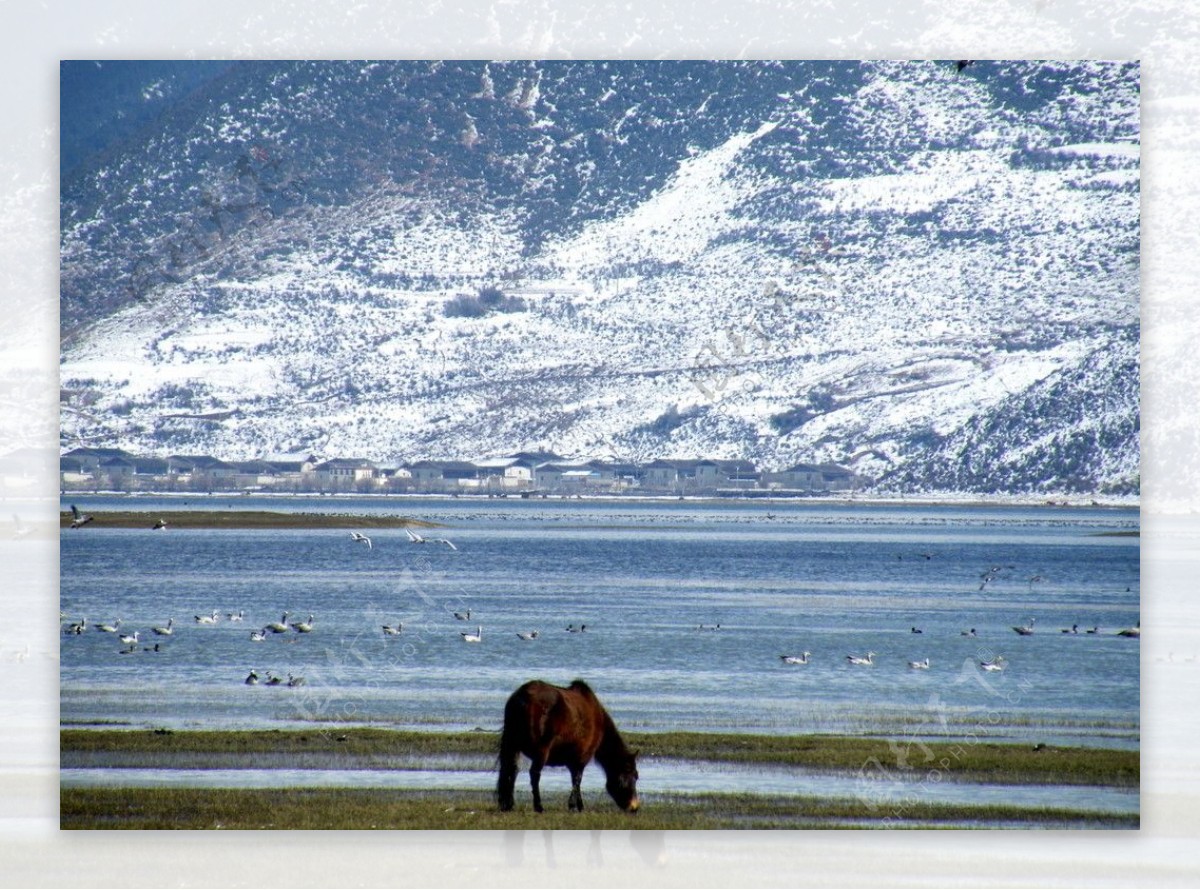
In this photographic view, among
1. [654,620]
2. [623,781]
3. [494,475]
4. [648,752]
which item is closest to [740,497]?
[654,620]

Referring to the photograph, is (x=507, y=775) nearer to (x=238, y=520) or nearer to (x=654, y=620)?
(x=238, y=520)

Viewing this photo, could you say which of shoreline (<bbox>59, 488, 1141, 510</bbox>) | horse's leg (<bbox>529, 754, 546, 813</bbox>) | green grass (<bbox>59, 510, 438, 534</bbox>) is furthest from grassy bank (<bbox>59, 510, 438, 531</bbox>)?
horse's leg (<bbox>529, 754, 546, 813</bbox>)

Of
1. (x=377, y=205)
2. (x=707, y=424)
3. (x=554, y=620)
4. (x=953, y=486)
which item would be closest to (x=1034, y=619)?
(x=953, y=486)

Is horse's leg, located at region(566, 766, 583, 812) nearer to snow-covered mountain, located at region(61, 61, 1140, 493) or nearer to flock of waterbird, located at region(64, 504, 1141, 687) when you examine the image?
flock of waterbird, located at region(64, 504, 1141, 687)

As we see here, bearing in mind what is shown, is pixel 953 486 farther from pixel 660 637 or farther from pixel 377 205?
pixel 377 205

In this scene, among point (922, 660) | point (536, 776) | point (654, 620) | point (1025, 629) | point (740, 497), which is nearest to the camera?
point (536, 776)

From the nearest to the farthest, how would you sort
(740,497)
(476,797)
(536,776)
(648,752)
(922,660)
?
(536,776) → (476,797) → (648,752) → (922,660) → (740,497)

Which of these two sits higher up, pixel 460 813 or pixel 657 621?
pixel 657 621

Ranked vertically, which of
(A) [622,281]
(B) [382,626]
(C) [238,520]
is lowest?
(B) [382,626]
